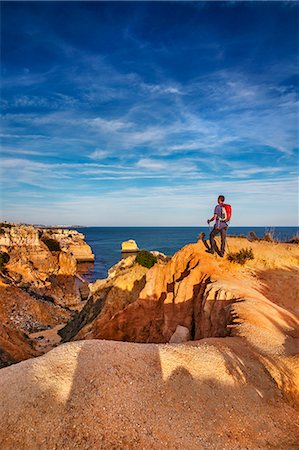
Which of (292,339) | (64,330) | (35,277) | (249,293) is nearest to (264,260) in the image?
(249,293)

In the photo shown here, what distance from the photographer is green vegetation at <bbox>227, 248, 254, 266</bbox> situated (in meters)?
18.5

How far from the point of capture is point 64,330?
31500 mm

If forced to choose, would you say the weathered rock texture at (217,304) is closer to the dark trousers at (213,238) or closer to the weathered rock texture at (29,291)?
the dark trousers at (213,238)

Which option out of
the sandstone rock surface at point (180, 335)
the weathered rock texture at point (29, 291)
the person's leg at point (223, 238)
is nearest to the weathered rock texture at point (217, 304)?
the sandstone rock surface at point (180, 335)

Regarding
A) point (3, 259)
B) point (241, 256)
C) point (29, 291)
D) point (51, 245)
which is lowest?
point (29, 291)

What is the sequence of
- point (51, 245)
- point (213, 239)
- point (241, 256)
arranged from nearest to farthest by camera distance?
point (213, 239), point (241, 256), point (51, 245)

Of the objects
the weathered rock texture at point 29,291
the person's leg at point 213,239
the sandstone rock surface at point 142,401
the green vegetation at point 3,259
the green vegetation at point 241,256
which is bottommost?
the weathered rock texture at point 29,291

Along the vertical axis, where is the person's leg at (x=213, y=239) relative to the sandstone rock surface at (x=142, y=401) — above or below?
above

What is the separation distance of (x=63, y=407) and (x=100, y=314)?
19.4m

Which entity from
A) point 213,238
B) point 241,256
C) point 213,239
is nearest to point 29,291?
point 213,239

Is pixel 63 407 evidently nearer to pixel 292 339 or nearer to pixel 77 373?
pixel 77 373

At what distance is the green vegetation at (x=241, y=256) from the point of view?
18484 mm

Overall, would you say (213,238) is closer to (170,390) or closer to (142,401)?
(170,390)

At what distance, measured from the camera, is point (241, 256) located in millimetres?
18672
